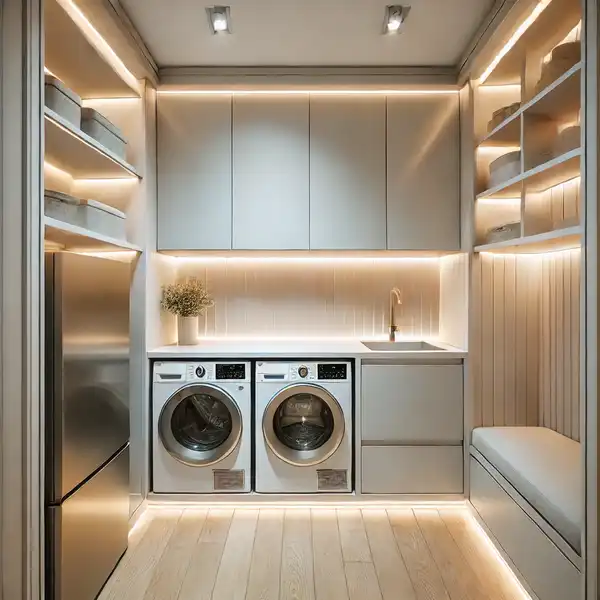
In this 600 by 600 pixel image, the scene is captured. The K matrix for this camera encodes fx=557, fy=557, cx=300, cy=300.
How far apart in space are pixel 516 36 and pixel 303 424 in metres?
2.35

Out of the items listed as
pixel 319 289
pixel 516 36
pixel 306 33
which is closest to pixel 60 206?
pixel 306 33

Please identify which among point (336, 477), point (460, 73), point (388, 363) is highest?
point (460, 73)

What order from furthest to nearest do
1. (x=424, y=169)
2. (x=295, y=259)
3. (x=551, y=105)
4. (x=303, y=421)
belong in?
(x=295, y=259)
(x=424, y=169)
(x=303, y=421)
(x=551, y=105)

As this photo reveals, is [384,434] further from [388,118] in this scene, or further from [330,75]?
[330,75]

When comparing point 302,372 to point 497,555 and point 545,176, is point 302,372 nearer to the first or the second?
point 497,555

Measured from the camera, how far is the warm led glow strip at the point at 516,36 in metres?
2.43

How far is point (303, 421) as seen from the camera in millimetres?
3312

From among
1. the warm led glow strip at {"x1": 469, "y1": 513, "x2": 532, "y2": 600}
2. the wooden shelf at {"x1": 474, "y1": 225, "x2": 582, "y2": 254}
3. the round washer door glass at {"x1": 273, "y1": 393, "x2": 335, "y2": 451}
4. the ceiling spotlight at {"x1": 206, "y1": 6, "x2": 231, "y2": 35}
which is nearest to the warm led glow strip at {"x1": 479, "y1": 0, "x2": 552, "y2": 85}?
the wooden shelf at {"x1": 474, "y1": 225, "x2": 582, "y2": 254}

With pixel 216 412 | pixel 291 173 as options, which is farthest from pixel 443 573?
pixel 291 173

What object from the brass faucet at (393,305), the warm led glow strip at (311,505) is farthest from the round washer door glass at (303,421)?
the brass faucet at (393,305)

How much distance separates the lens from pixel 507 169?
2910mm

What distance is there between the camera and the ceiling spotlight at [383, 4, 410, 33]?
2.65 meters

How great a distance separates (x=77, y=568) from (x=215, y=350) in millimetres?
1436

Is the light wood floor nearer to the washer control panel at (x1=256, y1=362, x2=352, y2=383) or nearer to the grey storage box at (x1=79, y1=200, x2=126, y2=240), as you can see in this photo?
the washer control panel at (x1=256, y1=362, x2=352, y2=383)
